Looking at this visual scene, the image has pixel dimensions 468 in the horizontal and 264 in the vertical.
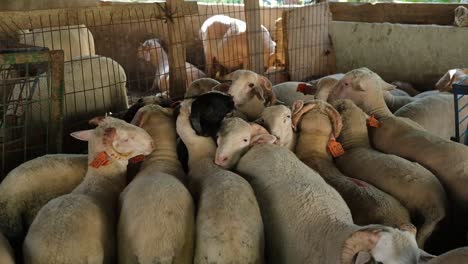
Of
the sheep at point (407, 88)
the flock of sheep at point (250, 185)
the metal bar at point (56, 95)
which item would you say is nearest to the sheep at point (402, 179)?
the flock of sheep at point (250, 185)

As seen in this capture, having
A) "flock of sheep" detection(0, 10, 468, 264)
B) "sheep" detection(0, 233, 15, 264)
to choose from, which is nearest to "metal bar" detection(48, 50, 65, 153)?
"flock of sheep" detection(0, 10, 468, 264)

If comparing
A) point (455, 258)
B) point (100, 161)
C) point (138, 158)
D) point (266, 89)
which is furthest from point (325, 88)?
point (455, 258)

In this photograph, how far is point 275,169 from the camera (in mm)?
3309

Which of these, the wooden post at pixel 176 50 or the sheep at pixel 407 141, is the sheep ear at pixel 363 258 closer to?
the sheep at pixel 407 141

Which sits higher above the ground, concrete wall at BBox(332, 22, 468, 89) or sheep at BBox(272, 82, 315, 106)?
concrete wall at BBox(332, 22, 468, 89)

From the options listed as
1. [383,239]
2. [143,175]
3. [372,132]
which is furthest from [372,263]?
[372,132]

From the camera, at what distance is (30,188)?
358 cm

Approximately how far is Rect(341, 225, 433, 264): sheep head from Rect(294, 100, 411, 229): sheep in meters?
0.76

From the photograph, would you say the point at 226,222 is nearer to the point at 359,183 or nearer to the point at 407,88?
the point at 359,183

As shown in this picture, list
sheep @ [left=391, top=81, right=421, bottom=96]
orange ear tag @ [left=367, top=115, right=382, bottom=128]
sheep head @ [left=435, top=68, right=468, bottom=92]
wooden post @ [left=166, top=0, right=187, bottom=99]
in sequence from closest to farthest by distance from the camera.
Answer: orange ear tag @ [left=367, top=115, right=382, bottom=128]
wooden post @ [left=166, top=0, right=187, bottom=99]
sheep head @ [left=435, top=68, right=468, bottom=92]
sheep @ [left=391, top=81, right=421, bottom=96]

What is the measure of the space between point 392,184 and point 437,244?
1.60 feet

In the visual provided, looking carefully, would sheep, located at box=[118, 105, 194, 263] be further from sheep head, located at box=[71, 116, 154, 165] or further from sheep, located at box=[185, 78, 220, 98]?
sheep, located at box=[185, 78, 220, 98]

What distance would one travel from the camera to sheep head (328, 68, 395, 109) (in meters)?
4.80

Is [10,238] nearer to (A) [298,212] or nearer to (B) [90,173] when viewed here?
(B) [90,173]
